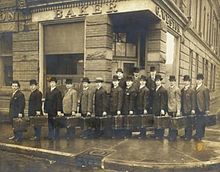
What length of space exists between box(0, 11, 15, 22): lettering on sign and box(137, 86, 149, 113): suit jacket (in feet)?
22.0

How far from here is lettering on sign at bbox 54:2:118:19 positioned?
9.19 metres

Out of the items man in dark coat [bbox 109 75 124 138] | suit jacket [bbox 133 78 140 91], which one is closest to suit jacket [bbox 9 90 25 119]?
man in dark coat [bbox 109 75 124 138]

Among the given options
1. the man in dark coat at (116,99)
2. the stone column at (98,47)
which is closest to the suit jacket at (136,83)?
the man in dark coat at (116,99)

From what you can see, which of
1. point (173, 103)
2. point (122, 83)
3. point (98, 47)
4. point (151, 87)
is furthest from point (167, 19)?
point (173, 103)

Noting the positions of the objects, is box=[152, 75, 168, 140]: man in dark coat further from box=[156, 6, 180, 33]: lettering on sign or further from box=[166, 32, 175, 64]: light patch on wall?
box=[166, 32, 175, 64]: light patch on wall

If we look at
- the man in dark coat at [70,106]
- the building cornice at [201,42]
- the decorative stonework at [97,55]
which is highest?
the building cornice at [201,42]

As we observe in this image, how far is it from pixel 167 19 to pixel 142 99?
416cm

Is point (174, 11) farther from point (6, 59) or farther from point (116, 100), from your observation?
point (6, 59)

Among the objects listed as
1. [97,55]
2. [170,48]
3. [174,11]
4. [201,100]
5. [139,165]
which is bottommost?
[139,165]

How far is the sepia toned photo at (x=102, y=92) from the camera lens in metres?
6.26

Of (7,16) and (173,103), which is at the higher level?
(7,16)

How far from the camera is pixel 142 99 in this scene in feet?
25.7

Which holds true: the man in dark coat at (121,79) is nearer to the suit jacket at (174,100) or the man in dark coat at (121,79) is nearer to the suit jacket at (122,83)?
the suit jacket at (122,83)

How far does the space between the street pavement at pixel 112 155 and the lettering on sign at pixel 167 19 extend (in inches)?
174
